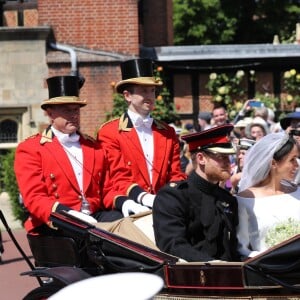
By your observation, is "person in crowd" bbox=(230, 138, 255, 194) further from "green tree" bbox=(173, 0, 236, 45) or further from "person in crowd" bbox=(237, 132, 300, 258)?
"green tree" bbox=(173, 0, 236, 45)

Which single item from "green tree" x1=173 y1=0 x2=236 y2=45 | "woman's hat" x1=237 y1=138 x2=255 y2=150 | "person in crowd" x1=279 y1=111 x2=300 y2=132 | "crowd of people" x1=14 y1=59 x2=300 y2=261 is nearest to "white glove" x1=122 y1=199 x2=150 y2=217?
"crowd of people" x1=14 y1=59 x2=300 y2=261

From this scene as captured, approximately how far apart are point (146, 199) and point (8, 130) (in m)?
11.8

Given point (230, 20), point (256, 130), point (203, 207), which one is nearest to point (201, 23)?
point (230, 20)

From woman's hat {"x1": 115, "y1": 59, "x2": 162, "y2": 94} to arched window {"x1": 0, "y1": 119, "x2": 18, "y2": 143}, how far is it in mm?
11117

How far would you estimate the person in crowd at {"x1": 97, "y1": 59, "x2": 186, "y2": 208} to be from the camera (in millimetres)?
6539

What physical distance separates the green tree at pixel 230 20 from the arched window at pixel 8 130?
19284 millimetres

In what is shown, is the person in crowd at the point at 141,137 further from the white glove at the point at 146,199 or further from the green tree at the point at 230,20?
the green tree at the point at 230,20

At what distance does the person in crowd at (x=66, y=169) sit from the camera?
632cm

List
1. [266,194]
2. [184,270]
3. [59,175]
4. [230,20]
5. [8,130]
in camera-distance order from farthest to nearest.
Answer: [230,20] < [8,130] < [59,175] < [266,194] < [184,270]

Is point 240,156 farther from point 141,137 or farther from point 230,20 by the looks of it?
point 230,20

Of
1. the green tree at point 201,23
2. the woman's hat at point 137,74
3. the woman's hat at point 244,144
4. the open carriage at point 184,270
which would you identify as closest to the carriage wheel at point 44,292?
the open carriage at point 184,270

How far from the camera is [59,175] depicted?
641 centimetres

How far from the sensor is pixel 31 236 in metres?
6.27

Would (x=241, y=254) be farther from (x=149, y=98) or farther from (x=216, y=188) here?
(x=149, y=98)
